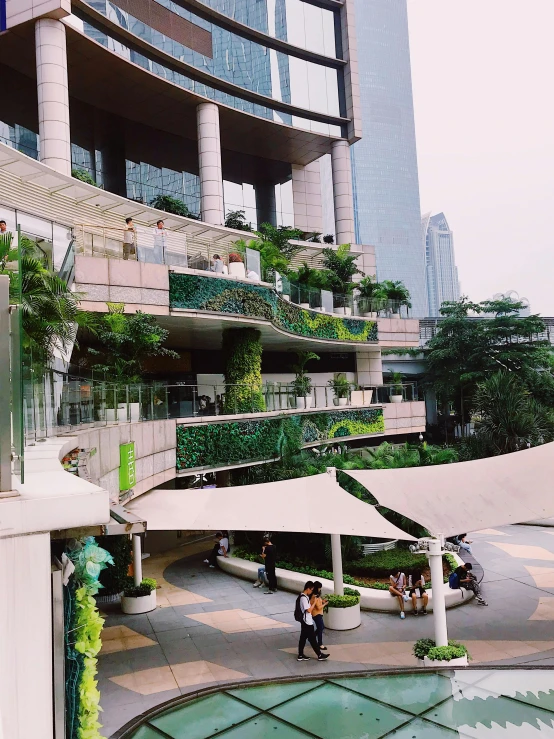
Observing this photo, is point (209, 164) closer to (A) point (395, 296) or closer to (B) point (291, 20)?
(B) point (291, 20)

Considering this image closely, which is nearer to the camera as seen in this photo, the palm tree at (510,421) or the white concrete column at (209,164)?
the palm tree at (510,421)

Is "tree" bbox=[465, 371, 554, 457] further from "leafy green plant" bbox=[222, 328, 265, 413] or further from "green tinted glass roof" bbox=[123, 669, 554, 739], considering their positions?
"green tinted glass roof" bbox=[123, 669, 554, 739]

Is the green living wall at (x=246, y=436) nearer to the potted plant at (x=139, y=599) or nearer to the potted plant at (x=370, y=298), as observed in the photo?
the potted plant at (x=139, y=599)

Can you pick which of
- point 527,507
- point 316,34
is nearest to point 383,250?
point 316,34

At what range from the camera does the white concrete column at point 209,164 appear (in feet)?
100

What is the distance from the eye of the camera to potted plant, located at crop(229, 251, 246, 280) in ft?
71.3

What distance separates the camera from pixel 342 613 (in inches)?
539

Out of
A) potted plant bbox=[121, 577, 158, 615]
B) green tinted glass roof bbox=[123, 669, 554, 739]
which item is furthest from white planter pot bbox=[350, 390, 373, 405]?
green tinted glass roof bbox=[123, 669, 554, 739]

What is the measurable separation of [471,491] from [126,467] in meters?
6.88

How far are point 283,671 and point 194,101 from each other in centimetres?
2698

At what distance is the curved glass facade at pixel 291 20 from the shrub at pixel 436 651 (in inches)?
1245

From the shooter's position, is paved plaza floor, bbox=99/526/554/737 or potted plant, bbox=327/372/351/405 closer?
paved plaza floor, bbox=99/526/554/737

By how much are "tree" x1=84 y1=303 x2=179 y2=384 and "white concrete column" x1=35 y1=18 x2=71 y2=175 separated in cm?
842

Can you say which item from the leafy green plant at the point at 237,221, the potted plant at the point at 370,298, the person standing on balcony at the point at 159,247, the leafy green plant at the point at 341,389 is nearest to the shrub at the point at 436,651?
the person standing on balcony at the point at 159,247
